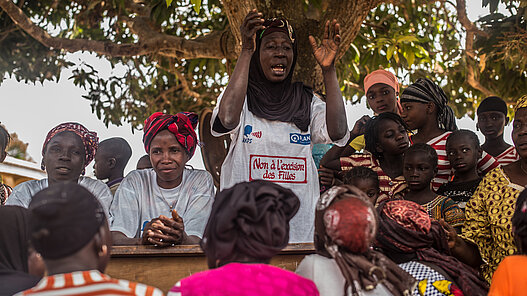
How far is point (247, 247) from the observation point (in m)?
1.97

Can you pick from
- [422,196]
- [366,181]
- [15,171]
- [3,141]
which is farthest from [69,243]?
[15,171]

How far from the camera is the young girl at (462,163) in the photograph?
3734mm

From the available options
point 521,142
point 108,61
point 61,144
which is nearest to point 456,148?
point 521,142

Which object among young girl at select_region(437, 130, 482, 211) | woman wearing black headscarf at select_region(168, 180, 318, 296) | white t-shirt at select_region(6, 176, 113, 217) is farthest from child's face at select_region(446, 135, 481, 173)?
white t-shirt at select_region(6, 176, 113, 217)

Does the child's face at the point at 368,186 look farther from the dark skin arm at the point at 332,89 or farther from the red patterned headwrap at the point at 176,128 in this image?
the red patterned headwrap at the point at 176,128

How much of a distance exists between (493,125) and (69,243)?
13.8ft

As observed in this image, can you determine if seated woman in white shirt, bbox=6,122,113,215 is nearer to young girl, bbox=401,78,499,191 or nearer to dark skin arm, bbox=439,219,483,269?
dark skin arm, bbox=439,219,483,269

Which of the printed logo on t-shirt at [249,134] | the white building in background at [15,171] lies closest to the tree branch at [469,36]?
the printed logo on t-shirt at [249,134]

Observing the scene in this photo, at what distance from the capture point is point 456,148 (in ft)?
12.6

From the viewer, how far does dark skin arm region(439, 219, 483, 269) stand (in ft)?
9.25

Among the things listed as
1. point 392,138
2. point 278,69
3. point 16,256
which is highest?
point 278,69

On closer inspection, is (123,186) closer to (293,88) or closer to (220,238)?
(293,88)

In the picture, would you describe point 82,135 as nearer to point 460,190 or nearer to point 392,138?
point 392,138

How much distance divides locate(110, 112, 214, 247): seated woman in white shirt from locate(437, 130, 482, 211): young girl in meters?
1.70
